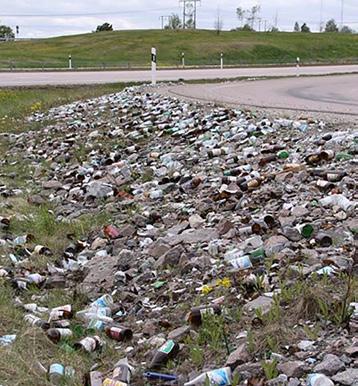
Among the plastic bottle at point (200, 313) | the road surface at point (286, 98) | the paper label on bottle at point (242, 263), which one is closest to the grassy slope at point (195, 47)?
the road surface at point (286, 98)

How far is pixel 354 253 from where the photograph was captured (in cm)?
412

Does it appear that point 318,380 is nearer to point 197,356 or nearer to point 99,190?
Answer: point 197,356

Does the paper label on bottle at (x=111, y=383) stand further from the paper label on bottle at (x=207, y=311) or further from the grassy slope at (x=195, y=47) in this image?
the grassy slope at (x=195, y=47)

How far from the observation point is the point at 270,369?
308 centimetres

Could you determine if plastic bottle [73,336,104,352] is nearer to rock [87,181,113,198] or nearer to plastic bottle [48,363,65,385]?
plastic bottle [48,363,65,385]

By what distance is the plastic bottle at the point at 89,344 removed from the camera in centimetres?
394

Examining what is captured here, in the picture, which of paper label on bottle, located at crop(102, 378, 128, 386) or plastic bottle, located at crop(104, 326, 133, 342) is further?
plastic bottle, located at crop(104, 326, 133, 342)

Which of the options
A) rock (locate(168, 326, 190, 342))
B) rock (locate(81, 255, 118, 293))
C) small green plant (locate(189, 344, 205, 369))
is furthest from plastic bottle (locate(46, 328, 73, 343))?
small green plant (locate(189, 344, 205, 369))

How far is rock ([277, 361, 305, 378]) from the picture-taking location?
10.0ft

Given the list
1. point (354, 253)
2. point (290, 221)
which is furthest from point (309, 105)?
point (354, 253)

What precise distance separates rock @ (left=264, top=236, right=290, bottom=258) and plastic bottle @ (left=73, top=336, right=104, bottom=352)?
50.8 inches

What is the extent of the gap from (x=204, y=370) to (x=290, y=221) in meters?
1.86

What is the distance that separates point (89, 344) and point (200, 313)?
0.71 m

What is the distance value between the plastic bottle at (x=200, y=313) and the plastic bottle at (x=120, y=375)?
483 millimetres
